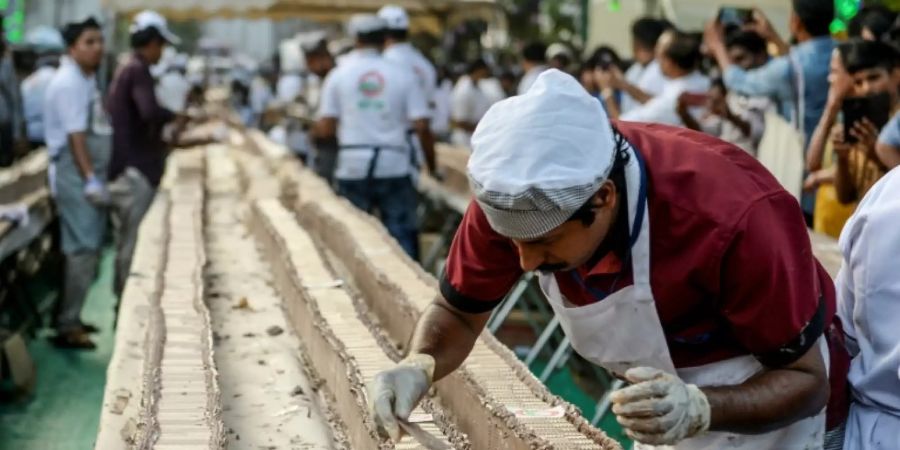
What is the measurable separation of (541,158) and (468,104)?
12632 mm

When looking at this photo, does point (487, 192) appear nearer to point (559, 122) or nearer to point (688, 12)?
point (559, 122)

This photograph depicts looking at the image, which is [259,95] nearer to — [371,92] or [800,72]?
[371,92]

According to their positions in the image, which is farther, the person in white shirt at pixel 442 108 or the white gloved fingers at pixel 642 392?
the person in white shirt at pixel 442 108

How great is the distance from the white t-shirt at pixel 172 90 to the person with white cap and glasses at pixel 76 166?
8231 mm

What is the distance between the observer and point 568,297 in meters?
2.96

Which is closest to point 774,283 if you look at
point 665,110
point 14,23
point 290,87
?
point 665,110

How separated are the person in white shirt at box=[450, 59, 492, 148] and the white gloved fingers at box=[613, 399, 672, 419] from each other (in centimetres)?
1216

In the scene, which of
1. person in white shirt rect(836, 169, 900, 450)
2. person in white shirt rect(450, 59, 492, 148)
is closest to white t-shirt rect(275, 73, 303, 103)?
person in white shirt rect(450, 59, 492, 148)

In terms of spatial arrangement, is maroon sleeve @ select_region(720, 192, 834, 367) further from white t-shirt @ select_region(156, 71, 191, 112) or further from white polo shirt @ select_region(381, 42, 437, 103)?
white t-shirt @ select_region(156, 71, 191, 112)

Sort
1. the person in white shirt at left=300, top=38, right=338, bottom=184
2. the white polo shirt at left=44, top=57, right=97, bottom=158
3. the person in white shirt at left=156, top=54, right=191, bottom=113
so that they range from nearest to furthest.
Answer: the white polo shirt at left=44, top=57, right=97, bottom=158 < the person in white shirt at left=300, top=38, right=338, bottom=184 < the person in white shirt at left=156, top=54, right=191, bottom=113

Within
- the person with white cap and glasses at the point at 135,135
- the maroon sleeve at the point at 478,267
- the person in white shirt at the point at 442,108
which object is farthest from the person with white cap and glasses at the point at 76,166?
the maroon sleeve at the point at 478,267

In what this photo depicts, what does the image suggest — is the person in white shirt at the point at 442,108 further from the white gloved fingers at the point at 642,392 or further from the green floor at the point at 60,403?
the white gloved fingers at the point at 642,392

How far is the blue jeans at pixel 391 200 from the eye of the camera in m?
9.30

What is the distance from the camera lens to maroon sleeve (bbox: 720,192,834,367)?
254cm
